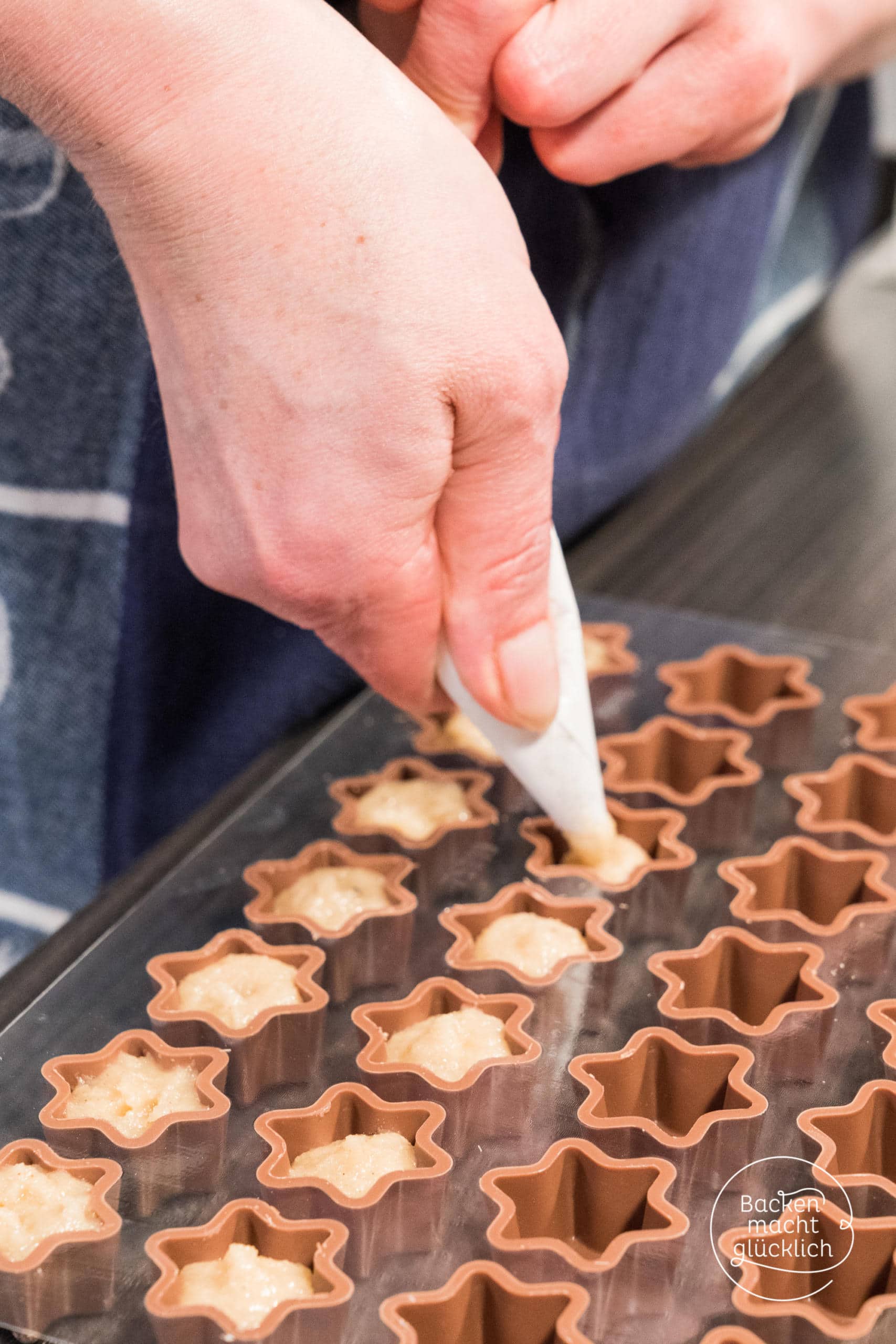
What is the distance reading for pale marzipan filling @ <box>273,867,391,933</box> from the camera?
0.73 meters

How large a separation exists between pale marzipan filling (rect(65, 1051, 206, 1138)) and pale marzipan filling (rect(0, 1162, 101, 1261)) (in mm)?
31

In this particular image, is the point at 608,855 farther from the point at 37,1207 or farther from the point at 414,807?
the point at 37,1207

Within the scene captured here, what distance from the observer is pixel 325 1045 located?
2.15ft

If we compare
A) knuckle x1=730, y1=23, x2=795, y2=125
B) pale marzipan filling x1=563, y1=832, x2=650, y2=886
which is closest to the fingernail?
pale marzipan filling x1=563, y1=832, x2=650, y2=886

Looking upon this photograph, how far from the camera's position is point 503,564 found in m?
0.64

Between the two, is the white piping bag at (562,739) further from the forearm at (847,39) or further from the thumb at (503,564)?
the forearm at (847,39)

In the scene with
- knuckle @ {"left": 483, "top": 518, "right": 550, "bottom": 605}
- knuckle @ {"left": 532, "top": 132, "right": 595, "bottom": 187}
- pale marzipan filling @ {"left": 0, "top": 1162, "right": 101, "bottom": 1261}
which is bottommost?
pale marzipan filling @ {"left": 0, "top": 1162, "right": 101, "bottom": 1261}

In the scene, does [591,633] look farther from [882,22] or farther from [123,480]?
[882,22]

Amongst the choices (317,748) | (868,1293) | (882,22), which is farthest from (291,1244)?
(882,22)

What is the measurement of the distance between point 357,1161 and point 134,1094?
11 cm

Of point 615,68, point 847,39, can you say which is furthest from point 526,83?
point 847,39

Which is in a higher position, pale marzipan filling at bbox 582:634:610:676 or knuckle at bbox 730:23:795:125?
knuckle at bbox 730:23:795:125

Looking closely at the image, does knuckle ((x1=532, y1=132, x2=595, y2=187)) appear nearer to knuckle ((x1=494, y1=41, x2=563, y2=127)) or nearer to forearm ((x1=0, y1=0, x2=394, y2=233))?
knuckle ((x1=494, y1=41, x2=563, y2=127))

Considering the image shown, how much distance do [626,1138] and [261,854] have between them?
0.29m
